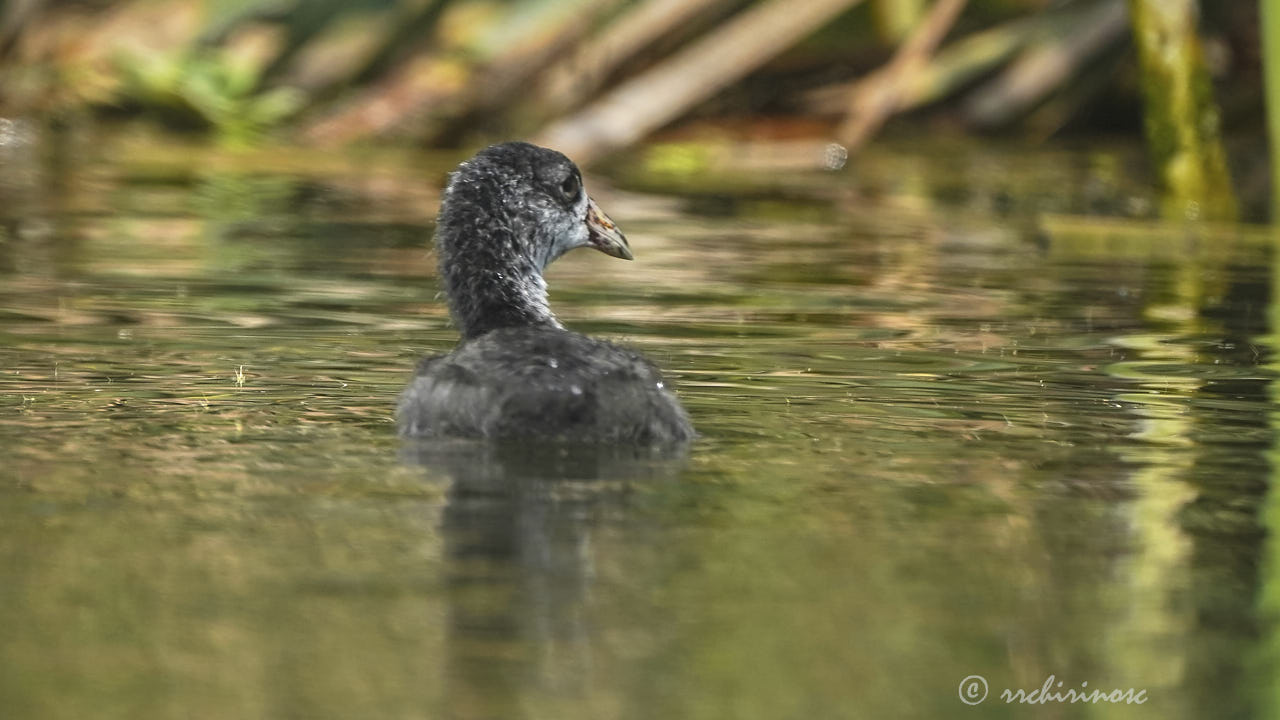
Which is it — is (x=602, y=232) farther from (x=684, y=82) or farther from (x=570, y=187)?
(x=684, y=82)

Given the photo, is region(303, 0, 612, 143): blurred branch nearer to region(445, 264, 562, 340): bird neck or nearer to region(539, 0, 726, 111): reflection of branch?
region(539, 0, 726, 111): reflection of branch

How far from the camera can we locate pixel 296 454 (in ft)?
21.1

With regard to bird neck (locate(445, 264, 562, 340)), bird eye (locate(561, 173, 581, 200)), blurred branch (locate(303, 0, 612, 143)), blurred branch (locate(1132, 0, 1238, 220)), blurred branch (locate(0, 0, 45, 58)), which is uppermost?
blurred branch (locate(0, 0, 45, 58))

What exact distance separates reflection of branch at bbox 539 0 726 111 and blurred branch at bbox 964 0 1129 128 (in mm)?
2675

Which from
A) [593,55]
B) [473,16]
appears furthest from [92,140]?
[593,55]

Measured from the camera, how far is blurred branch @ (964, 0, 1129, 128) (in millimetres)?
17328

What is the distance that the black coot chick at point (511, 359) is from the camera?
643 centimetres

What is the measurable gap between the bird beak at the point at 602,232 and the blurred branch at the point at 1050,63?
30.9ft

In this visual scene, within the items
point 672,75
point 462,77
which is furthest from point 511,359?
point 462,77

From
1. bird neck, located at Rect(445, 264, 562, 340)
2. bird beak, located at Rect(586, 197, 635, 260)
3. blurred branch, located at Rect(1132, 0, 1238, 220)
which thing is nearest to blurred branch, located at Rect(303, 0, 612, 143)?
blurred branch, located at Rect(1132, 0, 1238, 220)

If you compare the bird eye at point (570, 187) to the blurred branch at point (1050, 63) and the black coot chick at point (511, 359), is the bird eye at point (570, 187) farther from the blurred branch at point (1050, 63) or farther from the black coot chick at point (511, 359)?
the blurred branch at point (1050, 63)

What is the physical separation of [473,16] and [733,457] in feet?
36.0

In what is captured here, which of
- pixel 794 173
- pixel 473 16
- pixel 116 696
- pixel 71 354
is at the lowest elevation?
pixel 116 696

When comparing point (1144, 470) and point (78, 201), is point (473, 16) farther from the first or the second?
point (1144, 470)
